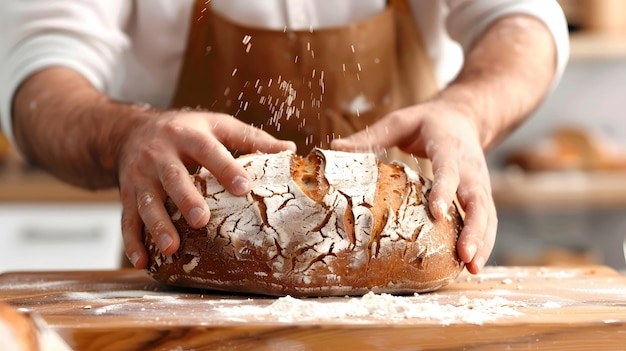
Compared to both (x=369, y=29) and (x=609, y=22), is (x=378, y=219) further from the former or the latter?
(x=609, y=22)

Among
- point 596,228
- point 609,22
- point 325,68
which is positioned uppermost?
point 325,68

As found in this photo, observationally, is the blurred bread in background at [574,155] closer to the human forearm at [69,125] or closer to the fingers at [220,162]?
the human forearm at [69,125]

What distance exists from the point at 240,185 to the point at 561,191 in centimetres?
195

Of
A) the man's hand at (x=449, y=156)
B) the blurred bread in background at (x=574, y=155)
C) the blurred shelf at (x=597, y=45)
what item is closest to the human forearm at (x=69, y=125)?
the man's hand at (x=449, y=156)

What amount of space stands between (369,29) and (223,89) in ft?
0.97

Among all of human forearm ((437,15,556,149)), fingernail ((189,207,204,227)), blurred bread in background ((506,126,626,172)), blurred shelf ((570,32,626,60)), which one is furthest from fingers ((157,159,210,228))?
blurred shelf ((570,32,626,60))

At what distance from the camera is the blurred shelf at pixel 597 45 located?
2957 mm

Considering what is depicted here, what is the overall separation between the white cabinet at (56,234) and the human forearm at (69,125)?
1064 millimetres

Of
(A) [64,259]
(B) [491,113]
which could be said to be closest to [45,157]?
(B) [491,113]

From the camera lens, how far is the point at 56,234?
258cm

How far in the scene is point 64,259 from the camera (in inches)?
103

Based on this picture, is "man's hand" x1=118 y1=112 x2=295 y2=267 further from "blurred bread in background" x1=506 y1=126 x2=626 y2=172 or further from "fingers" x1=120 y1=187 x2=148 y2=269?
"blurred bread in background" x1=506 y1=126 x2=626 y2=172

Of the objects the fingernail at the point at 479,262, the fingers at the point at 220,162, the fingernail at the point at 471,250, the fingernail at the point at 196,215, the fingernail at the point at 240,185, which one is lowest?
the fingernail at the point at 479,262

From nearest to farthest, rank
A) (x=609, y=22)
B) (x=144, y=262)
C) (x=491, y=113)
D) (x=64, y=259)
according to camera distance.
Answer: (x=144, y=262) < (x=491, y=113) < (x=64, y=259) < (x=609, y=22)
